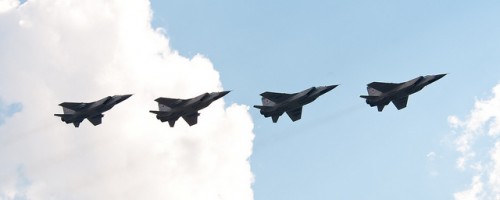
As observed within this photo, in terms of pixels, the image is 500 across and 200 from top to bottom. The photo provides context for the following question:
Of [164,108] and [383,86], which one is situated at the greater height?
[164,108]

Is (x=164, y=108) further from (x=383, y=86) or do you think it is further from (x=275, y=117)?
(x=383, y=86)

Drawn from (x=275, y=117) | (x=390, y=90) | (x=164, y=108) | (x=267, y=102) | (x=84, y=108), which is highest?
(x=84, y=108)

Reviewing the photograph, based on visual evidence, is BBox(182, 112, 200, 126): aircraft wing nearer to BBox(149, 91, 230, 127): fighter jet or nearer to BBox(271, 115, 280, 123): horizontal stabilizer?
BBox(149, 91, 230, 127): fighter jet

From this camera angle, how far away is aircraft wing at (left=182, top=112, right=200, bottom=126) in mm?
197375

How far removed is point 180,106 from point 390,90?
34694 millimetres

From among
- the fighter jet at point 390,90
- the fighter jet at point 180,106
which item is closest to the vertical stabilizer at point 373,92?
the fighter jet at point 390,90

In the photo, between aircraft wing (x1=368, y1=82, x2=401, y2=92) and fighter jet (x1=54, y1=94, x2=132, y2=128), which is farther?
fighter jet (x1=54, y1=94, x2=132, y2=128)

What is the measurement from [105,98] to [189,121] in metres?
14.5

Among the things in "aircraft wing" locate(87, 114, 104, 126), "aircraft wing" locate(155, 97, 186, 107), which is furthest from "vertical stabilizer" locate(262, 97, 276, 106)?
"aircraft wing" locate(87, 114, 104, 126)

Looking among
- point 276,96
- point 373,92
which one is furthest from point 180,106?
point 373,92

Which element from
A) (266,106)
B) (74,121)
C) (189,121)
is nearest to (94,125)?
(74,121)

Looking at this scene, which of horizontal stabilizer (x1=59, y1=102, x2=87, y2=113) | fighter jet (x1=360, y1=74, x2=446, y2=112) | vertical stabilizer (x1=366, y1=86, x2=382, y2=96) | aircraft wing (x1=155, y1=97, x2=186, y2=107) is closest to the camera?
fighter jet (x1=360, y1=74, x2=446, y2=112)

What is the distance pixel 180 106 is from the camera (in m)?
194

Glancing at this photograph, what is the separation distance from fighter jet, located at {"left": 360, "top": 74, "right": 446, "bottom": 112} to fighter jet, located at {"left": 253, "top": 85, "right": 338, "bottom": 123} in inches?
281
